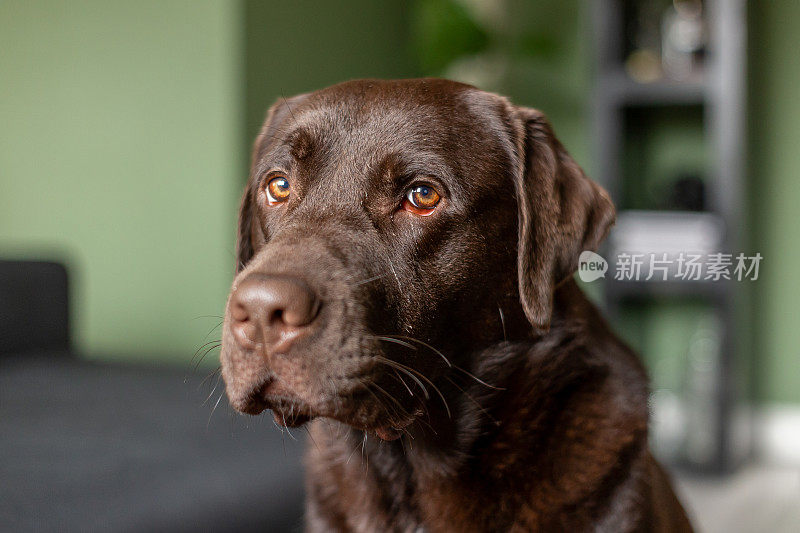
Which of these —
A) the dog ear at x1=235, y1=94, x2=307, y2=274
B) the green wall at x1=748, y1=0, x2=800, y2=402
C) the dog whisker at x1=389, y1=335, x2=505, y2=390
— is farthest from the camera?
the green wall at x1=748, y1=0, x2=800, y2=402

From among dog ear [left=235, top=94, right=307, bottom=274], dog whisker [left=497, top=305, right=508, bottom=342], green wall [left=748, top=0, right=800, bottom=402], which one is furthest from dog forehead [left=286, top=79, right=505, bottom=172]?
green wall [left=748, top=0, right=800, bottom=402]

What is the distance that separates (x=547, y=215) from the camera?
4.19ft

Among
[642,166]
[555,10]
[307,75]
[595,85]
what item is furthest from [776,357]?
[307,75]

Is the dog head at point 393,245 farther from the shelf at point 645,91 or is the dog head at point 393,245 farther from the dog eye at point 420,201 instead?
the shelf at point 645,91

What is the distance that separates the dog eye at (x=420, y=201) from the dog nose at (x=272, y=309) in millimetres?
253

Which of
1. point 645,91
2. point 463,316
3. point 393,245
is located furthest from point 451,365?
point 645,91

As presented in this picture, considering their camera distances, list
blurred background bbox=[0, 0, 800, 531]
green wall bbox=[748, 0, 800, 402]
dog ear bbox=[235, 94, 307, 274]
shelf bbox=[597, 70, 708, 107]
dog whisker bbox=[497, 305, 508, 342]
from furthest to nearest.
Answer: green wall bbox=[748, 0, 800, 402]
shelf bbox=[597, 70, 708, 107]
blurred background bbox=[0, 0, 800, 531]
dog ear bbox=[235, 94, 307, 274]
dog whisker bbox=[497, 305, 508, 342]

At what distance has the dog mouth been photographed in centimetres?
106

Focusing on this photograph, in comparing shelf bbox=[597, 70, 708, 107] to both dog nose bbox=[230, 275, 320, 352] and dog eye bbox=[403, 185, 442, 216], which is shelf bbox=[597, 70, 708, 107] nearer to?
dog eye bbox=[403, 185, 442, 216]

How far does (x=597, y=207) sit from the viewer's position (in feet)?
4.30

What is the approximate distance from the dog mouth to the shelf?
2.96 meters

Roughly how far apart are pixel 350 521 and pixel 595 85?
2929 mm

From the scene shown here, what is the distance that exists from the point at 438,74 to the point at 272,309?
3.29m

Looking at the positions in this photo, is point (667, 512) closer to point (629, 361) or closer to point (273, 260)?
point (629, 361)
